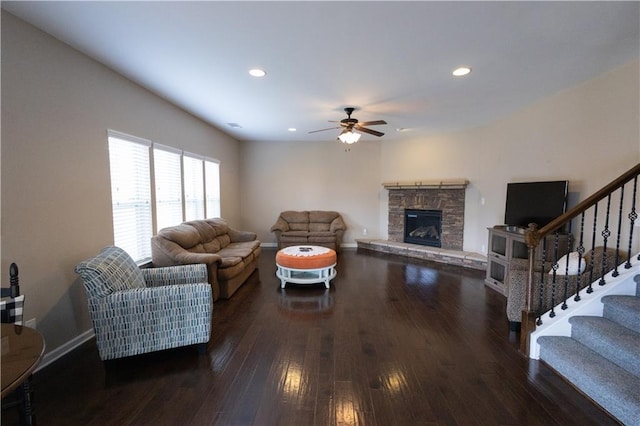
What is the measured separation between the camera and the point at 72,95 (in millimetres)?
2703

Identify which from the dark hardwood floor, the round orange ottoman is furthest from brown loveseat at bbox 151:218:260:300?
the round orange ottoman

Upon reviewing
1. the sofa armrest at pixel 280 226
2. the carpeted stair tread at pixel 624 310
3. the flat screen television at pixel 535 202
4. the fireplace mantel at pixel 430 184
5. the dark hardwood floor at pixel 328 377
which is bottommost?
the dark hardwood floor at pixel 328 377

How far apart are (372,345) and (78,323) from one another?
Answer: 2.87 metres

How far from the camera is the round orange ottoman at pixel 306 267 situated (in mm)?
4293

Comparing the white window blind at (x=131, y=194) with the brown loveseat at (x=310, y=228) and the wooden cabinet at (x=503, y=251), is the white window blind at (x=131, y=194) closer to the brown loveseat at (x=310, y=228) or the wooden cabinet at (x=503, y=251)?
the brown loveseat at (x=310, y=228)

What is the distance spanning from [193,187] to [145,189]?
1.48 meters

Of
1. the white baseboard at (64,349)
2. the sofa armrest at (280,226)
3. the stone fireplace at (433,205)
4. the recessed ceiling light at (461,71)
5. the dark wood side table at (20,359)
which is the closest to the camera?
the dark wood side table at (20,359)

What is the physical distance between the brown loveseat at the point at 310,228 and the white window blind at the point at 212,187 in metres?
1.41

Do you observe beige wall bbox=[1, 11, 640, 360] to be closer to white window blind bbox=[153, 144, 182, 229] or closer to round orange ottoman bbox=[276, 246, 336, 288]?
white window blind bbox=[153, 144, 182, 229]

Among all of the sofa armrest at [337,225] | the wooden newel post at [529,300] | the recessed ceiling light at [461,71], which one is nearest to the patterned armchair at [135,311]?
the wooden newel post at [529,300]

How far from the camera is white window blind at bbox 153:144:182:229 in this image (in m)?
4.12

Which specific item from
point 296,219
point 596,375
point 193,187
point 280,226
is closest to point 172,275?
point 193,187

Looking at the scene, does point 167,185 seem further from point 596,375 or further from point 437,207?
point 437,207

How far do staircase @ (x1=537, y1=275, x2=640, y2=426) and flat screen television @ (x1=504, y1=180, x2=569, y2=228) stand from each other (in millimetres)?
1444
